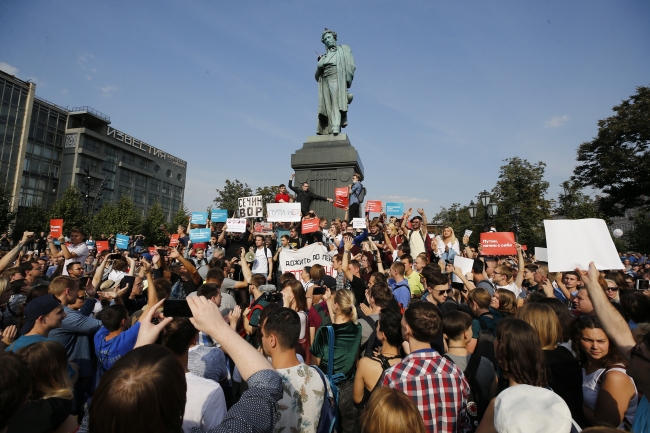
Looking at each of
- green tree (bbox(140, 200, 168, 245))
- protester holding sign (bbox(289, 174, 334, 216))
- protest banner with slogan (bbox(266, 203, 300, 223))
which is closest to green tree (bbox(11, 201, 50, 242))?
green tree (bbox(140, 200, 168, 245))

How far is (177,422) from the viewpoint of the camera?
54.6 inches

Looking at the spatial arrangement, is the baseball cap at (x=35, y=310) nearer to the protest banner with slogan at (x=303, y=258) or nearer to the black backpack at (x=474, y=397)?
the black backpack at (x=474, y=397)

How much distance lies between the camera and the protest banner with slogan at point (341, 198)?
1350 centimetres

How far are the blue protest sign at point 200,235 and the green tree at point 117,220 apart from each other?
4085cm

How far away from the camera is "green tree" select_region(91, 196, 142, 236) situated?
49231 millimetres

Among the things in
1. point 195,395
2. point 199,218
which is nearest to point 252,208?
point 199,218

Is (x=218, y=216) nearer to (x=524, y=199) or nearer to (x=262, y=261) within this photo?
(x=262, y=261)

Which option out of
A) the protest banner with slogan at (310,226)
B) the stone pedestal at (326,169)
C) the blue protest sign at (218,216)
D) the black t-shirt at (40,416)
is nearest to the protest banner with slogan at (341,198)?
the stone pedestal at (326,169)

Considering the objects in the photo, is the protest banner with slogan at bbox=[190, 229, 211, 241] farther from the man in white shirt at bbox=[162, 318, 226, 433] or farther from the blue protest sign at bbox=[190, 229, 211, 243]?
the man in white shirt at bbox=[162, 318, 226, 433]

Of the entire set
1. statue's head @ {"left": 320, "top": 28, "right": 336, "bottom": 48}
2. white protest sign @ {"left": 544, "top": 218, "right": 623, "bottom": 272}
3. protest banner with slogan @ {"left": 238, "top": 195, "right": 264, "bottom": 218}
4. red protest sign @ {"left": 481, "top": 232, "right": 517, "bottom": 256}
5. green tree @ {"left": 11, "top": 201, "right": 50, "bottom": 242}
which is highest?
→ statue's head @ {"left": 320, "top": 28, "right": 336, "bottom": 48}

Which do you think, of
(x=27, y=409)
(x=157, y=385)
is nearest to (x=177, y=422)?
(x=157, y=385)

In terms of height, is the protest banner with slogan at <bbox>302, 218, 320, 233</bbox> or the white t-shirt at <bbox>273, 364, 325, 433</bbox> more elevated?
the protest banner with slogan at <bbox>302, 218, 320, 233</bbox>

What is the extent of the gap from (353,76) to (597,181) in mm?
29540

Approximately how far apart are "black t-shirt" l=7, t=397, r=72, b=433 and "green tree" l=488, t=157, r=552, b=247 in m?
41.6
